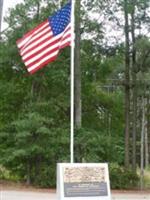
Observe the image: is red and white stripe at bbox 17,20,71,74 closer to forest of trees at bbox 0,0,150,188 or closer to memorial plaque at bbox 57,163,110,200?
memorial plaque at bbox 57,163,110,200

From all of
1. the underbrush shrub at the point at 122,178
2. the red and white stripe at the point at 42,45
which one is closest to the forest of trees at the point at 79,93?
the underbrush shrub at the point at 122,178

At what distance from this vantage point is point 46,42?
1412 centimetres

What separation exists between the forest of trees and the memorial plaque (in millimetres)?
11066

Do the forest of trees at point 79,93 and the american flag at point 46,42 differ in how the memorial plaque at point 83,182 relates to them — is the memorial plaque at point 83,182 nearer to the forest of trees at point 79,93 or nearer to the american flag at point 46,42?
the american flag at point 46,42

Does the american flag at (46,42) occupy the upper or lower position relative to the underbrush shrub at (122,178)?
upper

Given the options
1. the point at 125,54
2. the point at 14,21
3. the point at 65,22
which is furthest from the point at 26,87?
the point at 65,22

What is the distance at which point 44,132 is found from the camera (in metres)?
23.6

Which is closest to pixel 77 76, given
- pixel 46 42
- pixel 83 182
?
pixel 46 42

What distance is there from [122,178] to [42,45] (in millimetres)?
12983

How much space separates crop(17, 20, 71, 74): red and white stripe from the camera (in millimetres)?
14029

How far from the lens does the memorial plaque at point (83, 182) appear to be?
12.1 m

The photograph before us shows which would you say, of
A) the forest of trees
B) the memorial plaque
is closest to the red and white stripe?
the memorial plaque

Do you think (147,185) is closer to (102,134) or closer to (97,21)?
(102,134)

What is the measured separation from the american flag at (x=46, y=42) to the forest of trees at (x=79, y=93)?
948cm
